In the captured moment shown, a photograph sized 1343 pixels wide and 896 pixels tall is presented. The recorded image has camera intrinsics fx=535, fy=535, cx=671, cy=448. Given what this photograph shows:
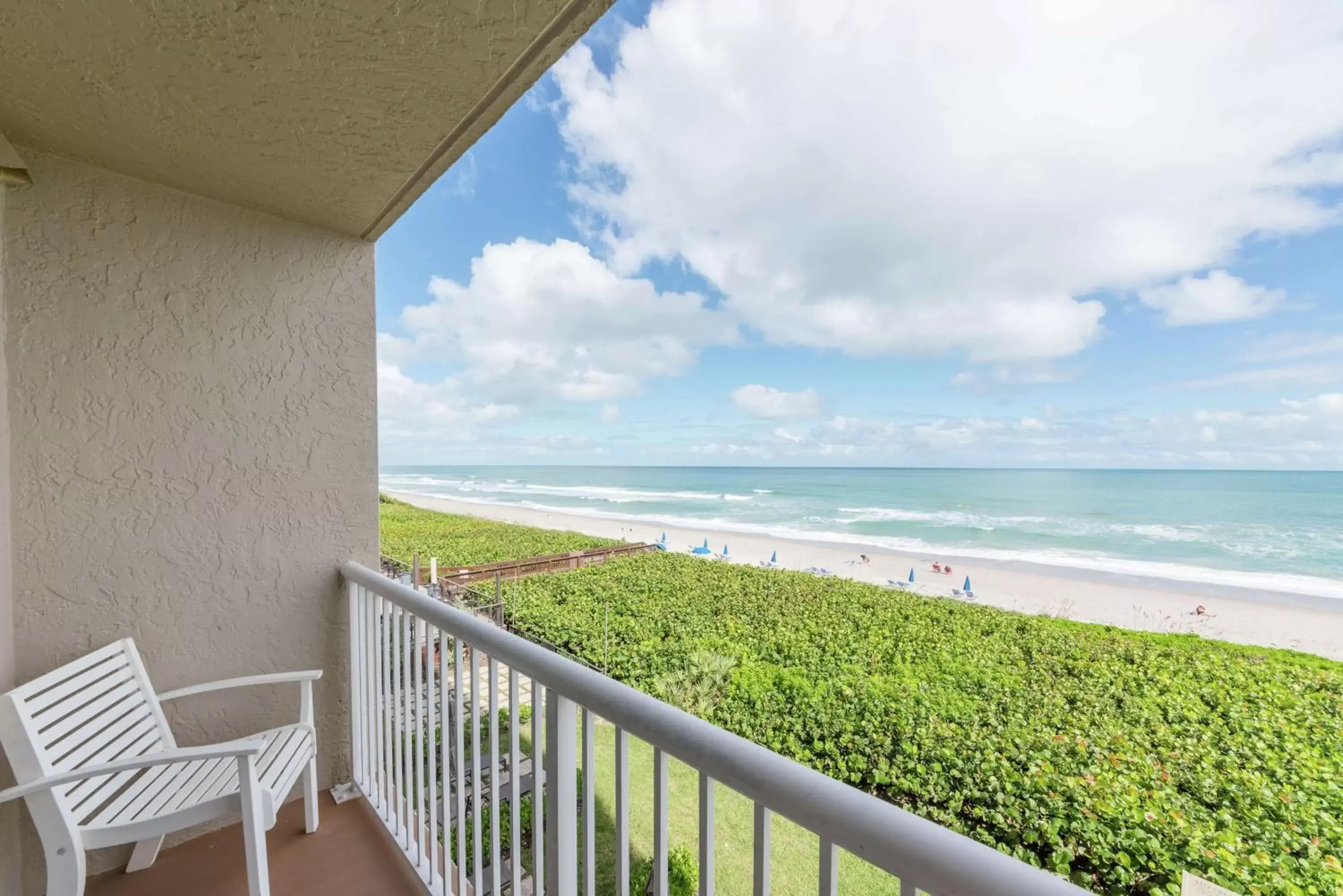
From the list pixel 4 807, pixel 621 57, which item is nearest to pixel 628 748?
pixel 4 807

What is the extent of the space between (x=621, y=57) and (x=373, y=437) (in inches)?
291

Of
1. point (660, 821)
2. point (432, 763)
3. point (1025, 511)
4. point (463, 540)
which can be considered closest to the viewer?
point (660, 821)

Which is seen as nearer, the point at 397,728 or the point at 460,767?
the point at 460,767

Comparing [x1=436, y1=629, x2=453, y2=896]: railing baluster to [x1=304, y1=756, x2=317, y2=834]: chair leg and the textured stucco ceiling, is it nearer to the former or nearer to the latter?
[x1=304, y1=756, x2=317, y2=834]: chair leg

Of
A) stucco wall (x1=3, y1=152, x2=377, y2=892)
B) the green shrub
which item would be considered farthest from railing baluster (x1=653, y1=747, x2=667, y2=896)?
stucco wall (x1=3, y1=152, x2=377, y2=892)

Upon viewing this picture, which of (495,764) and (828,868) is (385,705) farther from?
(828,868)

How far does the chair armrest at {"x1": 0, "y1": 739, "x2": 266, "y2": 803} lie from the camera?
1.20 meters

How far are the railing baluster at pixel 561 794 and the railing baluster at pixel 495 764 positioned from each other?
10.3 inches

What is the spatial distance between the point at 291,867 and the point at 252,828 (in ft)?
2.04

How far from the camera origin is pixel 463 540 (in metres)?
9.30

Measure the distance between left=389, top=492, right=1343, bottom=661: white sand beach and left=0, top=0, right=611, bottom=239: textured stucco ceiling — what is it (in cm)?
780

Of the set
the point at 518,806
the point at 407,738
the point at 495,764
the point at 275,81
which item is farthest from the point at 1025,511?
the point at 275,81

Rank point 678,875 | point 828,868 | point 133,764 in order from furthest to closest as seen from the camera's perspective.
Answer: point 678,875 → point 133,764 → point 828,868

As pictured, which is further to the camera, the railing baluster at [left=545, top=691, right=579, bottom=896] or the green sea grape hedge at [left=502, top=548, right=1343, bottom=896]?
the green sea grape hedge at [left=502, top=548, right=1343, bottom=896]
